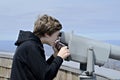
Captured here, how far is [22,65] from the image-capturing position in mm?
3076

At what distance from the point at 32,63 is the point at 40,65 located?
0.20ft

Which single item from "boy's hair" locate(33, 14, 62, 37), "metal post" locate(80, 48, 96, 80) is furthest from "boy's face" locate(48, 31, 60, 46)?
"metal post" locate(80, 48, 96, 80)

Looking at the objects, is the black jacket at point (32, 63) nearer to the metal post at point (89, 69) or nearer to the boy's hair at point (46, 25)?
the boy's hair at point (46, 25)

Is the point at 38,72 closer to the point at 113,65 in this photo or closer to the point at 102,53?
the point at 102,53

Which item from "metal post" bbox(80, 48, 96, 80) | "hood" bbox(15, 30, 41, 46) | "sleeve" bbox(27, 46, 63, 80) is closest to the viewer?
"metal post" bbox(80, 48, 96, 80)

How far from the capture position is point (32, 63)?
303 cm

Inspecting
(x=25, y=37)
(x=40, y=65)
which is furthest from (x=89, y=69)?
(x=25, y=37)

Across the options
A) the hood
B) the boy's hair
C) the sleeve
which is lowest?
the sleeve

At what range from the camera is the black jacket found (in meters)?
3.01

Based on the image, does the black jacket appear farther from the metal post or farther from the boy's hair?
the metal post

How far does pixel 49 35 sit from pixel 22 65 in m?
0.28

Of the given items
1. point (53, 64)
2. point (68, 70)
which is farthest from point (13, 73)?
point (68, 70)

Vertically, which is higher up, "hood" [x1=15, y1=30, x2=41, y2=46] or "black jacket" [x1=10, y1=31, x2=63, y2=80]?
"hood" [x1=15, y1=30, x2=41, y2=46]

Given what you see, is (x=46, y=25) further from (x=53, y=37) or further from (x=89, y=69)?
(x=89, y=69)
